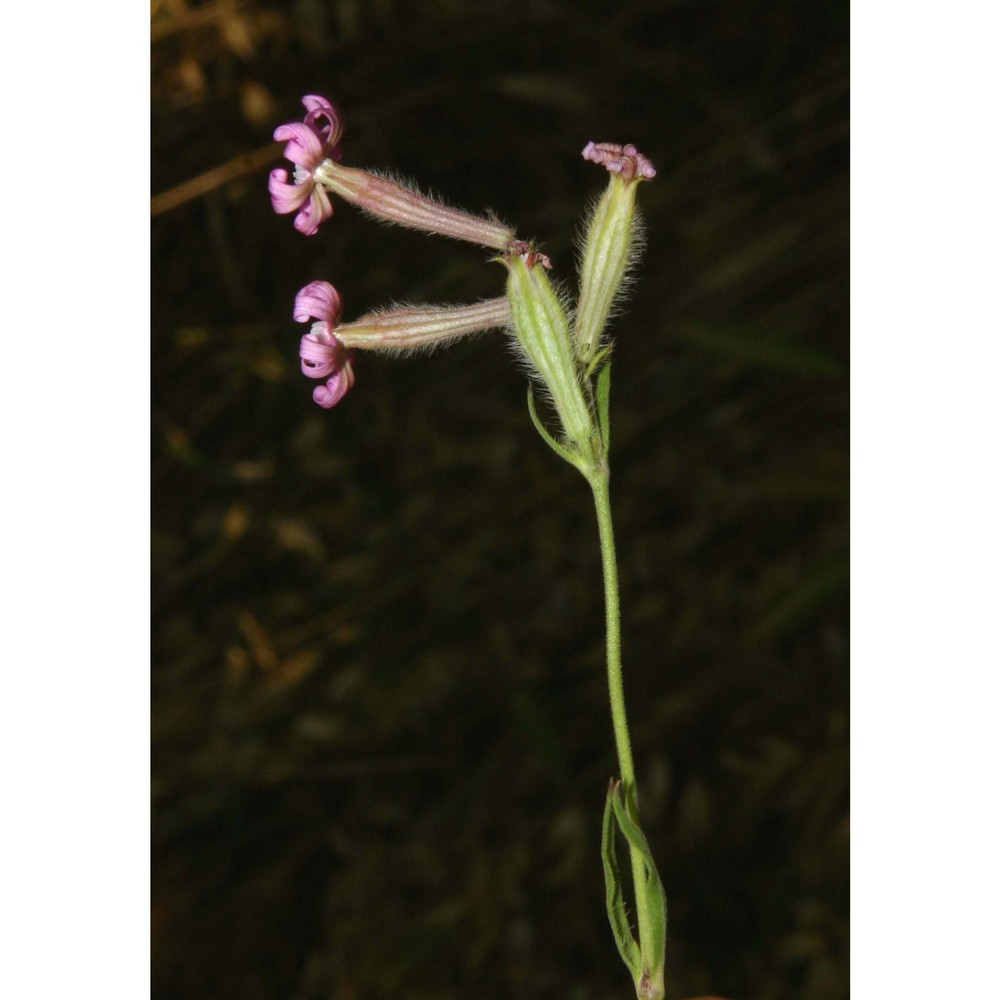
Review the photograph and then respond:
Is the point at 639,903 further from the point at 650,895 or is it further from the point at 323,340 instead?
the point at 323,340

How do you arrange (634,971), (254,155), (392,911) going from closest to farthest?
1. (634,971)
2. (254,155)
3. (392,911)

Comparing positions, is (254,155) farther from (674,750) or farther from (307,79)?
(674,750)

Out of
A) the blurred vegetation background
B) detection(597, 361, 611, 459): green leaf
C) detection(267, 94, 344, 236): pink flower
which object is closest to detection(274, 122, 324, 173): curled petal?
detection(267, 94, 344, 236): pink flower

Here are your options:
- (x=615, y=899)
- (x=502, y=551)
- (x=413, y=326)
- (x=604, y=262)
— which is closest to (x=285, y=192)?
Answer: (x=413, y=326)

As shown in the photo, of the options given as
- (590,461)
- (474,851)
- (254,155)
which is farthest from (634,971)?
(254,155)

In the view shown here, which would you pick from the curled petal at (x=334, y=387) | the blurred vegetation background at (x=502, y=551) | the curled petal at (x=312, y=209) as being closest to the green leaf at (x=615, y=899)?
the curled petal at (x=334, y=387)

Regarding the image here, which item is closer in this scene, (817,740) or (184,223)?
(184,223)

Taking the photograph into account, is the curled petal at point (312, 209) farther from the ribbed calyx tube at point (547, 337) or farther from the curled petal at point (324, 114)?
the ribbed calyx tube at point (547, 337)
